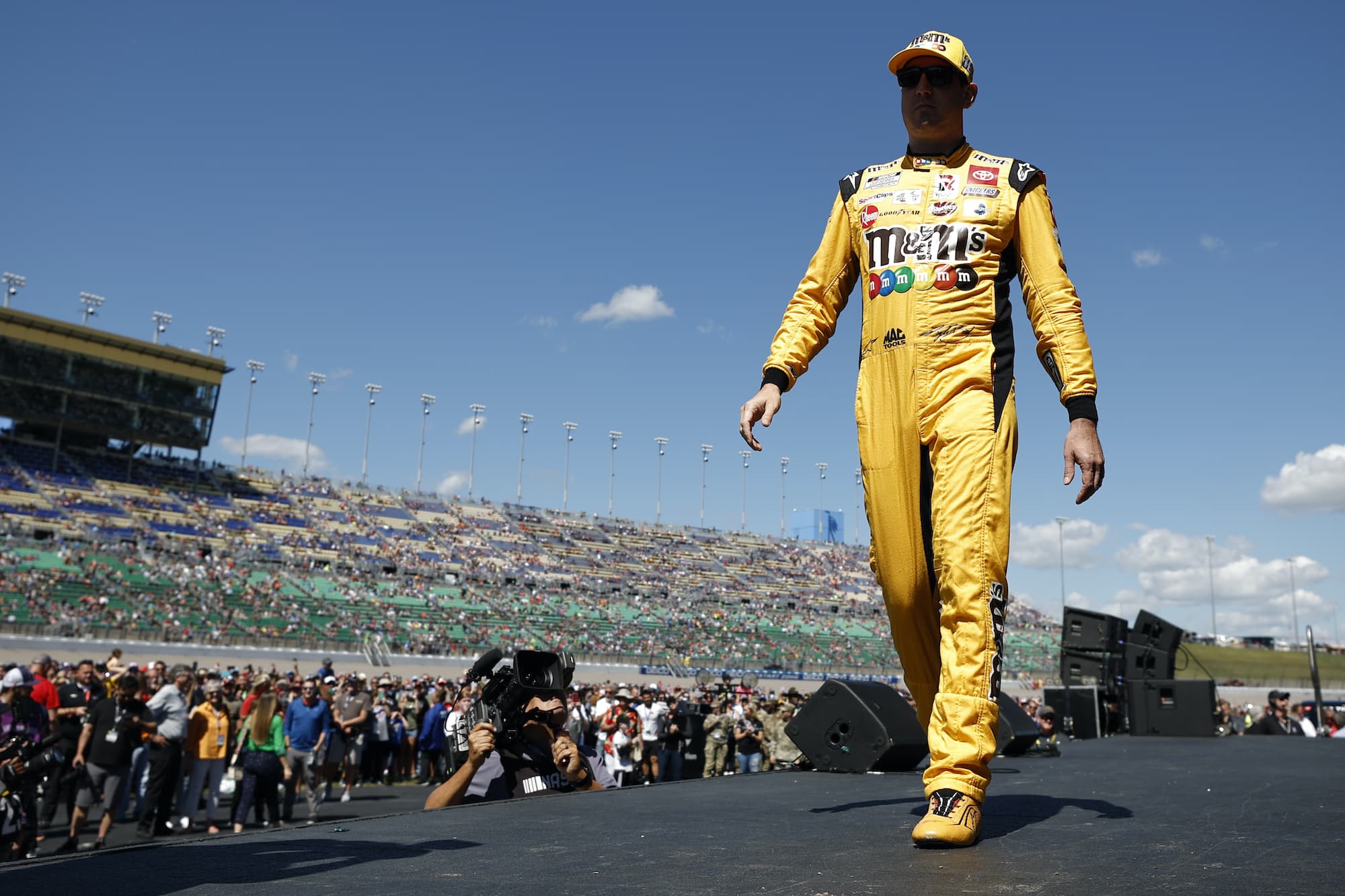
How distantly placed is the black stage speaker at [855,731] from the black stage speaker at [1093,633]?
7.40 metres

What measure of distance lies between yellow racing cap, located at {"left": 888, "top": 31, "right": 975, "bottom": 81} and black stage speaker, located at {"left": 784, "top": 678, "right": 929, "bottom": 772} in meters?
3.00

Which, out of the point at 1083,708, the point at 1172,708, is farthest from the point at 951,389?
the point at 1083,708

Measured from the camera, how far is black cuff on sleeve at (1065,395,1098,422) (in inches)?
115

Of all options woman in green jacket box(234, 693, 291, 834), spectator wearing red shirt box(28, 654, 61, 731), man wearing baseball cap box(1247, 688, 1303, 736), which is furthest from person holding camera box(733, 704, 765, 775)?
spectator wearing red shirt box(28, 654, 61, 731)

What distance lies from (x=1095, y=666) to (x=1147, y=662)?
64cm

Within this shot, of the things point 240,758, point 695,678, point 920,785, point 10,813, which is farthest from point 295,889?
point 695,678

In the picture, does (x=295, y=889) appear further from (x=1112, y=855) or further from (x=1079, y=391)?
(x=1079, y=391)

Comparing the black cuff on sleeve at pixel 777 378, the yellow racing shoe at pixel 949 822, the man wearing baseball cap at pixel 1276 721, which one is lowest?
the man wearing baseball cap at pixel 1276 721

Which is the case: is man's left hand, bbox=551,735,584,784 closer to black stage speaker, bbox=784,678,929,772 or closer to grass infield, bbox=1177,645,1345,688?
black stage speaker, bbox=784,678,929,772

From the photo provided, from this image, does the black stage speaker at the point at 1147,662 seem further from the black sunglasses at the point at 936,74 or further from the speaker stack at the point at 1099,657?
the black sunglasses at the point at 936,74

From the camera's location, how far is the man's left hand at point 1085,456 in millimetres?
2832

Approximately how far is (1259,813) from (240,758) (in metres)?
10.2

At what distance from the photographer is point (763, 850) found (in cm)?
235

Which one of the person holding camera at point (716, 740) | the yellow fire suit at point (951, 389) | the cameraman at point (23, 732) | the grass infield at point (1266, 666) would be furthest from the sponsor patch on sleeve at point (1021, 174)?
the grass infield at point (1266, 666)
